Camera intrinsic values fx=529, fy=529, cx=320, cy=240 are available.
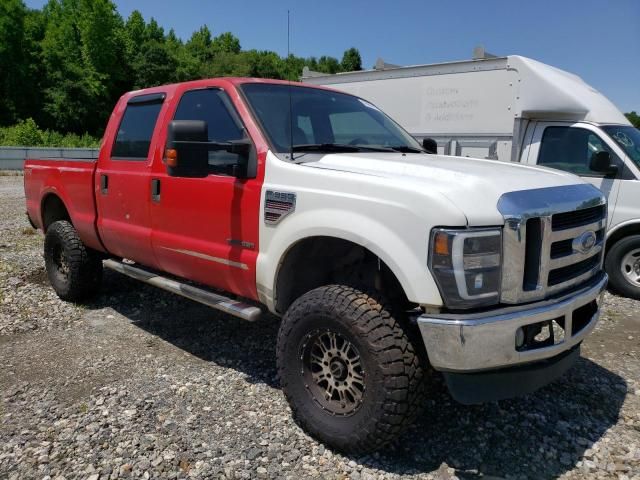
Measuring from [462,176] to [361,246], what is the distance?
634mm

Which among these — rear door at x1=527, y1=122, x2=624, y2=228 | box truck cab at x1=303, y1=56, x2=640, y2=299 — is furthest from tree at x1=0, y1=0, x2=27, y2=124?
rear door at x1=527, y1=122, x2=624, y2=228

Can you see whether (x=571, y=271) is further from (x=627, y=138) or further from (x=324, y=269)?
(x=627, y=138)

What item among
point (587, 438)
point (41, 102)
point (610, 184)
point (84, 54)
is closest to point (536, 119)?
point (610, 184)

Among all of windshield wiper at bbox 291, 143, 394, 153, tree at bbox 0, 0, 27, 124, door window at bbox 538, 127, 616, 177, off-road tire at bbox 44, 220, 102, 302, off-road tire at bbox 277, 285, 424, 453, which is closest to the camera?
off-road tire at bbox 277, 285, 424, 453

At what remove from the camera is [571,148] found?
21.7ft

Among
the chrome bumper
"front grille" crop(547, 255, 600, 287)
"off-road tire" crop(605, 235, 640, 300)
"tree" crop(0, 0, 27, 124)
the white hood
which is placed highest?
"tree" crop(0, 0, 27, 124)

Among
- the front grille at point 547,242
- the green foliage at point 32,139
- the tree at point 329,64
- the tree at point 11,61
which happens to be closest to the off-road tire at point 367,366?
the front grille at point 547,242

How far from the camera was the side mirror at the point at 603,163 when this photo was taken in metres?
6.09

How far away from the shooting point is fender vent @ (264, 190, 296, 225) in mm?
2996

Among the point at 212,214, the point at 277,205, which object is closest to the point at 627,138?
the point at 277,205

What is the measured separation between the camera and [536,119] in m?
7.17

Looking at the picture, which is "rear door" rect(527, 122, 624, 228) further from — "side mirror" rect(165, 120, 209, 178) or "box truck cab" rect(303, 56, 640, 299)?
"side mirror" rect(165, 120, 209, 178)

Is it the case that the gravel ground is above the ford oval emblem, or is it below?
below

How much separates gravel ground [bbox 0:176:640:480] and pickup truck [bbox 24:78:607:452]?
34cm
